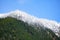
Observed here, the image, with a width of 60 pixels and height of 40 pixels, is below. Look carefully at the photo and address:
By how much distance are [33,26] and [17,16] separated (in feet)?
8.79

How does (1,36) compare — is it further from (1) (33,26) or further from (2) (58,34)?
(2) (58,34)

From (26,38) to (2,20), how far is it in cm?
361

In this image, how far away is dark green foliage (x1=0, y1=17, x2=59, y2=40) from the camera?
19.2 m

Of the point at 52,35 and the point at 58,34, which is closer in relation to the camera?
the point at 52,35

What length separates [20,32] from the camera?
20250 mm

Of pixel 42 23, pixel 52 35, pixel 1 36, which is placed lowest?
pixel 1 36

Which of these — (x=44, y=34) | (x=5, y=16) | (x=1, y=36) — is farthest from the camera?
(x=5, y=16)

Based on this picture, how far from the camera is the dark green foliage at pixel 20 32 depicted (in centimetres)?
1925

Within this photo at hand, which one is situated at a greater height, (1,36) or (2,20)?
(2,20)

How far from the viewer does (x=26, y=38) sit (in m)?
19.7

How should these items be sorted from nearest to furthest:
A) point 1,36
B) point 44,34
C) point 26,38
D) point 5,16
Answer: point 1,36 → point 26,38 → point 44,34 → point 5,16

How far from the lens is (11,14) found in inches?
958

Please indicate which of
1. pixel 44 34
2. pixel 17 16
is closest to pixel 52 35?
pixel 44 34

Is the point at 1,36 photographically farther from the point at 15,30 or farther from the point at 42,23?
the point at 42,23
